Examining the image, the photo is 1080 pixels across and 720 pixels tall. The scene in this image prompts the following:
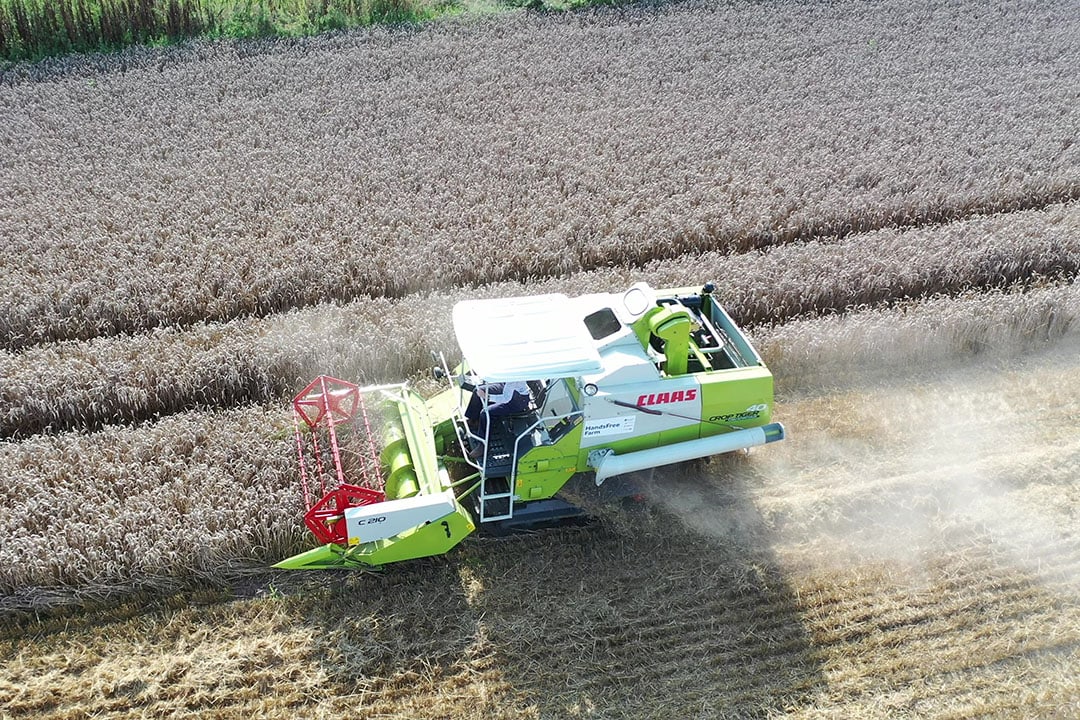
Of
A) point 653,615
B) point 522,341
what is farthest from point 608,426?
→ point 653,615

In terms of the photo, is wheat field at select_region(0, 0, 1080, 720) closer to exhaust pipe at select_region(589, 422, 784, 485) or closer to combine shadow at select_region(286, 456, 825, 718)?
combine shadow at select_region(286, 456, 825, 718)

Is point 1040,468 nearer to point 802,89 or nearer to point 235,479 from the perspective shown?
point 235,479

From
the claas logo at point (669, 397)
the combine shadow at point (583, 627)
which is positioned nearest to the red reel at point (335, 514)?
the combine shadow at point (583, 627)

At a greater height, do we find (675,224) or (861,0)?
(861,0)

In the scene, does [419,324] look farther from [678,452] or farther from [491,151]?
[491,151]

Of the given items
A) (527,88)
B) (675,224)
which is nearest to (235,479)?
(675,224)
